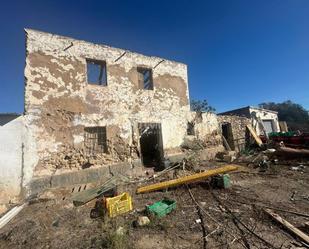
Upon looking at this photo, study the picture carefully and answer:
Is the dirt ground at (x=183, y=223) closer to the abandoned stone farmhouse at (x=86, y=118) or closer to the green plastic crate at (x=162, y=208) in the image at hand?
the green plastic crate at (x=162, y=208)

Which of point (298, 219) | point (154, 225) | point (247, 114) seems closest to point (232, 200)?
point (298, 219)

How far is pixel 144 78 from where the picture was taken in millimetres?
11797

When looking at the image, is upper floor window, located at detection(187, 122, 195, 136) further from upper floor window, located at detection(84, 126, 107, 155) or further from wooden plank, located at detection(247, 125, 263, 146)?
upper floor window, located at detection(84, 126, 107, 155)

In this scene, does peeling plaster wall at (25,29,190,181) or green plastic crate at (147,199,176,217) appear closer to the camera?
green plastic crate at (147,199,176,217)

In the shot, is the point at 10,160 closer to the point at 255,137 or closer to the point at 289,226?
the point at 289,226

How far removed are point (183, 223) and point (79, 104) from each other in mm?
6531

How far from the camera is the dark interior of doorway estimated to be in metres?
11.1

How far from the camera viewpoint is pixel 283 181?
7383mm

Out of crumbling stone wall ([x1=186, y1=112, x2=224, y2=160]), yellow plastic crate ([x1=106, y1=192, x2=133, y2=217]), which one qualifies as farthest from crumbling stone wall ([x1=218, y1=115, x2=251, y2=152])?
yellow plastic crate ([x1=106, y1=192, x2=133, y2=217])

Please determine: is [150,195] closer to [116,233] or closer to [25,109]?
[116,233]

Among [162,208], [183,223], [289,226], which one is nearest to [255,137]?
[289,226]

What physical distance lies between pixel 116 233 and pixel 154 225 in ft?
2.83

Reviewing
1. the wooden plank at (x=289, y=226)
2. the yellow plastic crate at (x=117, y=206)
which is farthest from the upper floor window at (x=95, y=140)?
the wooden plank at (x=289, y=226)

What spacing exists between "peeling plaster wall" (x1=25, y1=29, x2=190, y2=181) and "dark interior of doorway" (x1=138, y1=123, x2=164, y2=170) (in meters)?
0.31
